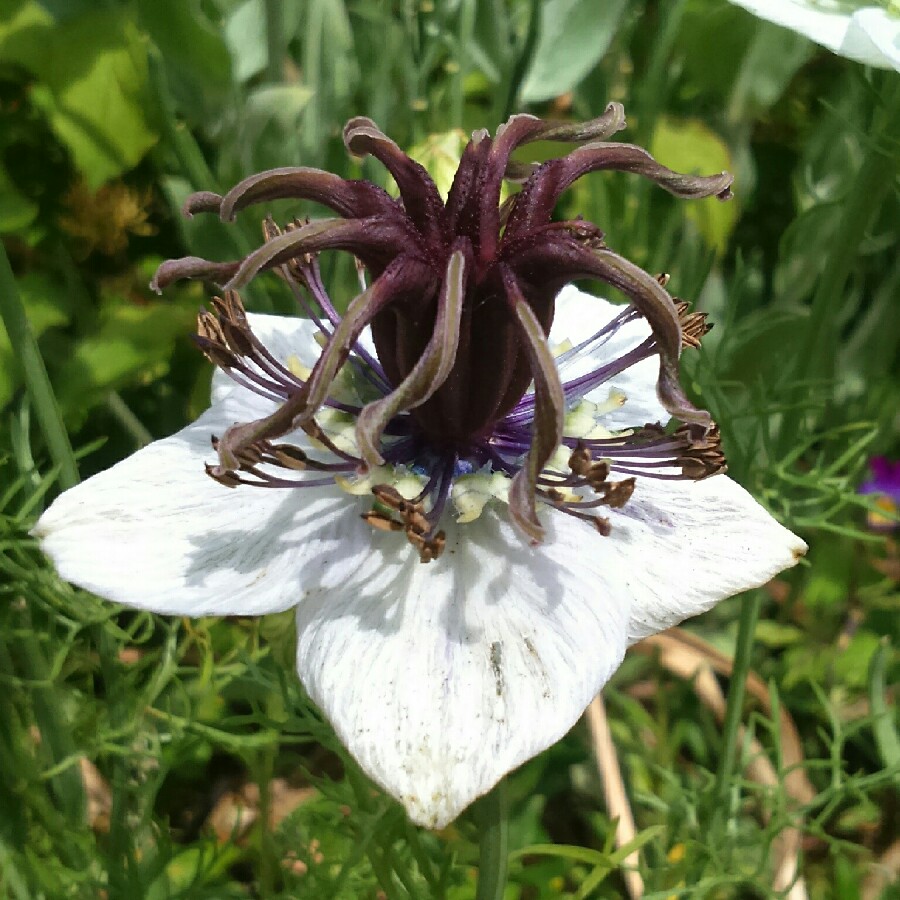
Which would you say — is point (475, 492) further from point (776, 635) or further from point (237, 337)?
point (776, 635)

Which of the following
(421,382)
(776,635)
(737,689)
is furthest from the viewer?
(776,635)

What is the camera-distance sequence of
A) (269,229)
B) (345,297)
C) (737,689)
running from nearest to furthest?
(269,229)
(737,689)
(345,297)

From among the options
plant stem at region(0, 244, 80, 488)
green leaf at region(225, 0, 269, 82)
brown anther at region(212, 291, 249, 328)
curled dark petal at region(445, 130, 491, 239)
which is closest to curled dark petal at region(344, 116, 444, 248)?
curled dark petal at region(445, 130, 491, 239)

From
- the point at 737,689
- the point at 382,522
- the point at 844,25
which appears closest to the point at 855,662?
the point at 737,689

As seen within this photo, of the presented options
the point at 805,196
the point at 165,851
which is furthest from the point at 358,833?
the point at 805,196

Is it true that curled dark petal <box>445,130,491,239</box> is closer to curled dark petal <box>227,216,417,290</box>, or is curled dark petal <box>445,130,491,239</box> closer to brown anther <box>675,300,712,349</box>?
curled dark petal <box>227,216,417,290</box>

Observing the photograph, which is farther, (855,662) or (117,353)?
(855,662)
